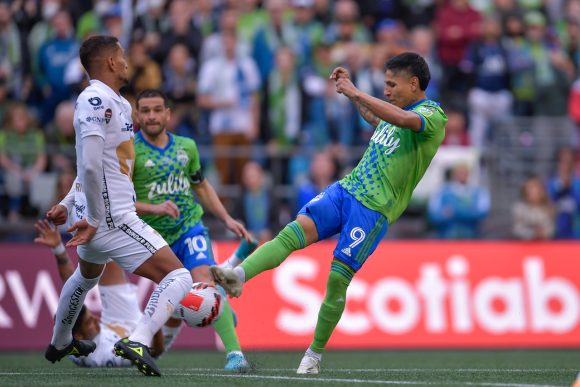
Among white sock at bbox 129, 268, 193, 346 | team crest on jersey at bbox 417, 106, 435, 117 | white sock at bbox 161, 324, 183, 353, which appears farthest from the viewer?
white sock at bbox 161, 324, 183, 353

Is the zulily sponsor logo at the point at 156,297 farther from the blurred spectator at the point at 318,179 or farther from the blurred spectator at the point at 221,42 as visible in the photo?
the blurred spectator at the point at 221,42

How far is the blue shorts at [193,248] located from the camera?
32.8 ft

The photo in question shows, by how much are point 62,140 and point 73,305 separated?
7.49 metres

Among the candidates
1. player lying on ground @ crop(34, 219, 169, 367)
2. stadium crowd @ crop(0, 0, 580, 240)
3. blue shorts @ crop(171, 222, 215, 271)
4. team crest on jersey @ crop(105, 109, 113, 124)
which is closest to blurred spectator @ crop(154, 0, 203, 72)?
stadium crowd @ crop(0, 0, 580, 240)

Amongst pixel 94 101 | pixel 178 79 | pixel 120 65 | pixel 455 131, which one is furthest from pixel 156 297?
pixel 455 131

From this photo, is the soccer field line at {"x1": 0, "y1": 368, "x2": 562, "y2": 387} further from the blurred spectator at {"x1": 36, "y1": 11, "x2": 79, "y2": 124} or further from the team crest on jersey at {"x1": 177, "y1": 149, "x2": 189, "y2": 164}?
the blurred spectator at {"x1": 36, "y1": 11, "x2": 79, "y2": 124}

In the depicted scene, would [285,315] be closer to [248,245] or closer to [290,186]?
[290,186]

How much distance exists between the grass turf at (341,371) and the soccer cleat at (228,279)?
65 centimetres

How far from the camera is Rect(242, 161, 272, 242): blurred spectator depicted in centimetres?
1590


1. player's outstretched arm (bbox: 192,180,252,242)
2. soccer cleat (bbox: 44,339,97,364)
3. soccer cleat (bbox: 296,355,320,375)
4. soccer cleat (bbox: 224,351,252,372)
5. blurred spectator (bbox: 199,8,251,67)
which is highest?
blurred spectator (bbox: 199,8,251,67)

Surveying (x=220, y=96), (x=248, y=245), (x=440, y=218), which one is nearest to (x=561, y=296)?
(x=440, y=218)

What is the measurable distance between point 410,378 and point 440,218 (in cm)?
815

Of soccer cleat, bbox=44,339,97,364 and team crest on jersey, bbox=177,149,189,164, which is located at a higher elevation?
team crest on jersey, bbox=177,149,189,164

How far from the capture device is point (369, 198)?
8.84 metres
